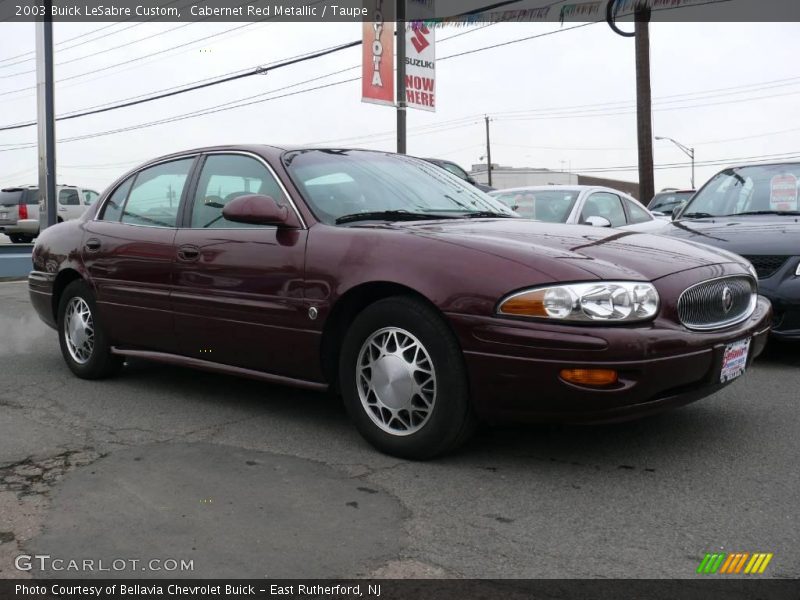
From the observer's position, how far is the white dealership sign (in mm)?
15461

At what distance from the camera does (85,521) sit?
10.2 ft

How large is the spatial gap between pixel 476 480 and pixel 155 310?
2310 millimetres

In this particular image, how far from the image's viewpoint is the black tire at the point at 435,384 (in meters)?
3.57

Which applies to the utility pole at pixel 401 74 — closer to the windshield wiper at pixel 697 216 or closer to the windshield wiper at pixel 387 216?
the windshield wiper at pixel 697 216

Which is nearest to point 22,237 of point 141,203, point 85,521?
point 141,203

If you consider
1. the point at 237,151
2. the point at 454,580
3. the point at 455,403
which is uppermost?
the point at 237,151

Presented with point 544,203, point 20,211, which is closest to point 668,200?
point 544,203

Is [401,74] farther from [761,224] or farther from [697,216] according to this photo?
[761,224]

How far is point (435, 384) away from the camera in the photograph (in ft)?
11.9

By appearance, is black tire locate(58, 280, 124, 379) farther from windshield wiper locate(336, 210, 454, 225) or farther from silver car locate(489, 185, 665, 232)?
silver car locate(489, 185, 665, 232)

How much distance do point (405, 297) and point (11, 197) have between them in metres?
25.4

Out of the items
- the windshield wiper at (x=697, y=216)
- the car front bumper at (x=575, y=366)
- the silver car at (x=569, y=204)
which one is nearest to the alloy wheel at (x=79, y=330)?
the car front bumper at (x=575, y=366)

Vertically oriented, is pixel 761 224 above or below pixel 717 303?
above

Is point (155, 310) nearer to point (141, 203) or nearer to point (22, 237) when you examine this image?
point (141, 203)
